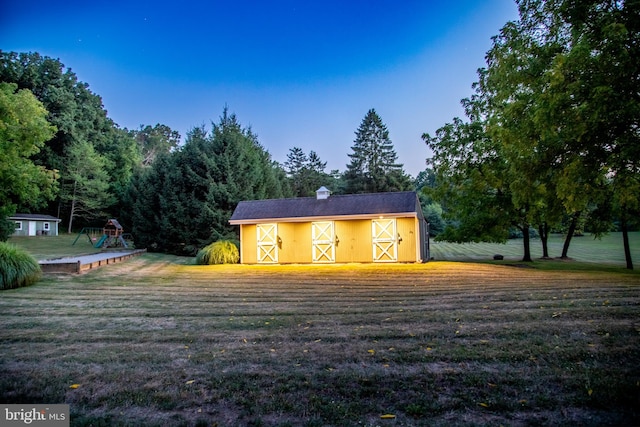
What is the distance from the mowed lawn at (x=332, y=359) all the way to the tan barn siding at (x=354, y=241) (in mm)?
8379

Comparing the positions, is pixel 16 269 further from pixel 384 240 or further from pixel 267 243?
pixel 384 240

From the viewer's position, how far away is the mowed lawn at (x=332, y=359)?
246 cm

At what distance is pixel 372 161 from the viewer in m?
40.1

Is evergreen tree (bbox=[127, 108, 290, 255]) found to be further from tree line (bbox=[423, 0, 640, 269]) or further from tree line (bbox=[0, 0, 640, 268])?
tree line (bbox=[423, 0, 640, 269])

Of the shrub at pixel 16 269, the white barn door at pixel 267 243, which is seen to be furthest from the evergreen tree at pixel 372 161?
the shrub at pixel 16 269

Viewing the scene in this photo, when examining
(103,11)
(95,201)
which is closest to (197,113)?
(95,201)

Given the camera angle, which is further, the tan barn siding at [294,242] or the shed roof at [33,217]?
the shed roof at [33,217]

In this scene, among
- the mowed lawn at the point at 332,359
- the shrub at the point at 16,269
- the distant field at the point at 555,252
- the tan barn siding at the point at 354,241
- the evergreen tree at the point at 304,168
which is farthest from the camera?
the evergreen tree at the point at 304,168

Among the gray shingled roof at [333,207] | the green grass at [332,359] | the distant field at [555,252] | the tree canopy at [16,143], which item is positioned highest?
the tree canopy at [16,143]

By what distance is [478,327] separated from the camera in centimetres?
462

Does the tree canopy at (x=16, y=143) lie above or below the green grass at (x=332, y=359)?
above

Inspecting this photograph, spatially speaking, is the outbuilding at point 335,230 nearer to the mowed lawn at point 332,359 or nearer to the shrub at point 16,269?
the mowed lawn at point 332,359

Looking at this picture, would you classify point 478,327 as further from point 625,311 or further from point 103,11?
point 103,11

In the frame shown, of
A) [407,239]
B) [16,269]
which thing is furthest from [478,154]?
[16,269]
